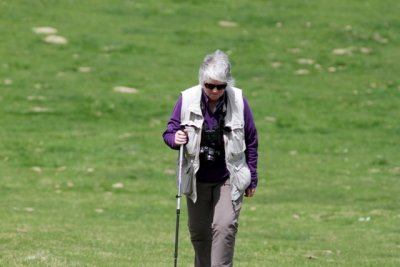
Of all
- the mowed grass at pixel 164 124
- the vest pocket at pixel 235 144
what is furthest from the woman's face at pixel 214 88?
the mowed grass at pixel 164 124

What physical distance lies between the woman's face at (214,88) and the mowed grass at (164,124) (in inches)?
161

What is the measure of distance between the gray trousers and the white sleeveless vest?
0.38 ft

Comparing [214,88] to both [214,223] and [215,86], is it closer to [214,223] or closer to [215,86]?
[215,86]

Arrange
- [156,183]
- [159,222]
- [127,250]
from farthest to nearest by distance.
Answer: [156,183] < [159,222] < [127,250]

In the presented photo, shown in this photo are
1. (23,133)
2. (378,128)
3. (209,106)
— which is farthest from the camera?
(378,128)

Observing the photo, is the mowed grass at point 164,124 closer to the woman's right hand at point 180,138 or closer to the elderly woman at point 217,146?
the elderly woman at point 217,146

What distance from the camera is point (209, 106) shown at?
32.3 feet

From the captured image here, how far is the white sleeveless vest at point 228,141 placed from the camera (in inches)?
382

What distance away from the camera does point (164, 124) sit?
2989cm

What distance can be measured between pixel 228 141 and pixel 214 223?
845 mm

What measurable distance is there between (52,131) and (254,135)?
1931cm

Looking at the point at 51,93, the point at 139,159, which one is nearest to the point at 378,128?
the point at 139,159

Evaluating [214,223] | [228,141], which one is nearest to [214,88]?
[228,141]

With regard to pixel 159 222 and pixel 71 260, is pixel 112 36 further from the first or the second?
pixel 71 260
